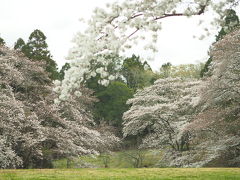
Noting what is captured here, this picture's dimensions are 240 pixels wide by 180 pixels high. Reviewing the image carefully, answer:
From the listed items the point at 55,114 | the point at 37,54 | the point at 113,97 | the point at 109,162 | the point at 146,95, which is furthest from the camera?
the point at 113,97

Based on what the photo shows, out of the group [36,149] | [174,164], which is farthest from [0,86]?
[174,164]

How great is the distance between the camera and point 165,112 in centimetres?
2186

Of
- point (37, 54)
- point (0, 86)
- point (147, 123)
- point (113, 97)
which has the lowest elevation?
point (147, 123)

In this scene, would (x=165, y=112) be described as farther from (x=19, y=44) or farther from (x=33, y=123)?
(x=19, y=44)

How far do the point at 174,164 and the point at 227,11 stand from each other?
14.2 m

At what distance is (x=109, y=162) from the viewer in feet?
91.1

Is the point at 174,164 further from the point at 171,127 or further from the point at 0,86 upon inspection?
the point at 0,86

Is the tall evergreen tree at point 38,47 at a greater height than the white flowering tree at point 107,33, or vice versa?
the tall evergreen tree at point 38,47

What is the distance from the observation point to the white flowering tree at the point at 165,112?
844 inches

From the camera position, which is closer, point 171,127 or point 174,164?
point 174,164

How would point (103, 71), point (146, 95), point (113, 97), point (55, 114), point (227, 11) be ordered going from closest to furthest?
point (103, 71), point (227, 11), point (55, 114), point (146, 95), point (113, 97)

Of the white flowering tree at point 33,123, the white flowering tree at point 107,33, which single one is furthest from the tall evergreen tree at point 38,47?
the white flowering tree at point 107,33

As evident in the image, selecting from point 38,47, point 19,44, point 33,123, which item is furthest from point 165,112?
point 19,44

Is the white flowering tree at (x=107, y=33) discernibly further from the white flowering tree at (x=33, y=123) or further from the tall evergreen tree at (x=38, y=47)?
the tall evergreen tree at (x=38, y=47)
